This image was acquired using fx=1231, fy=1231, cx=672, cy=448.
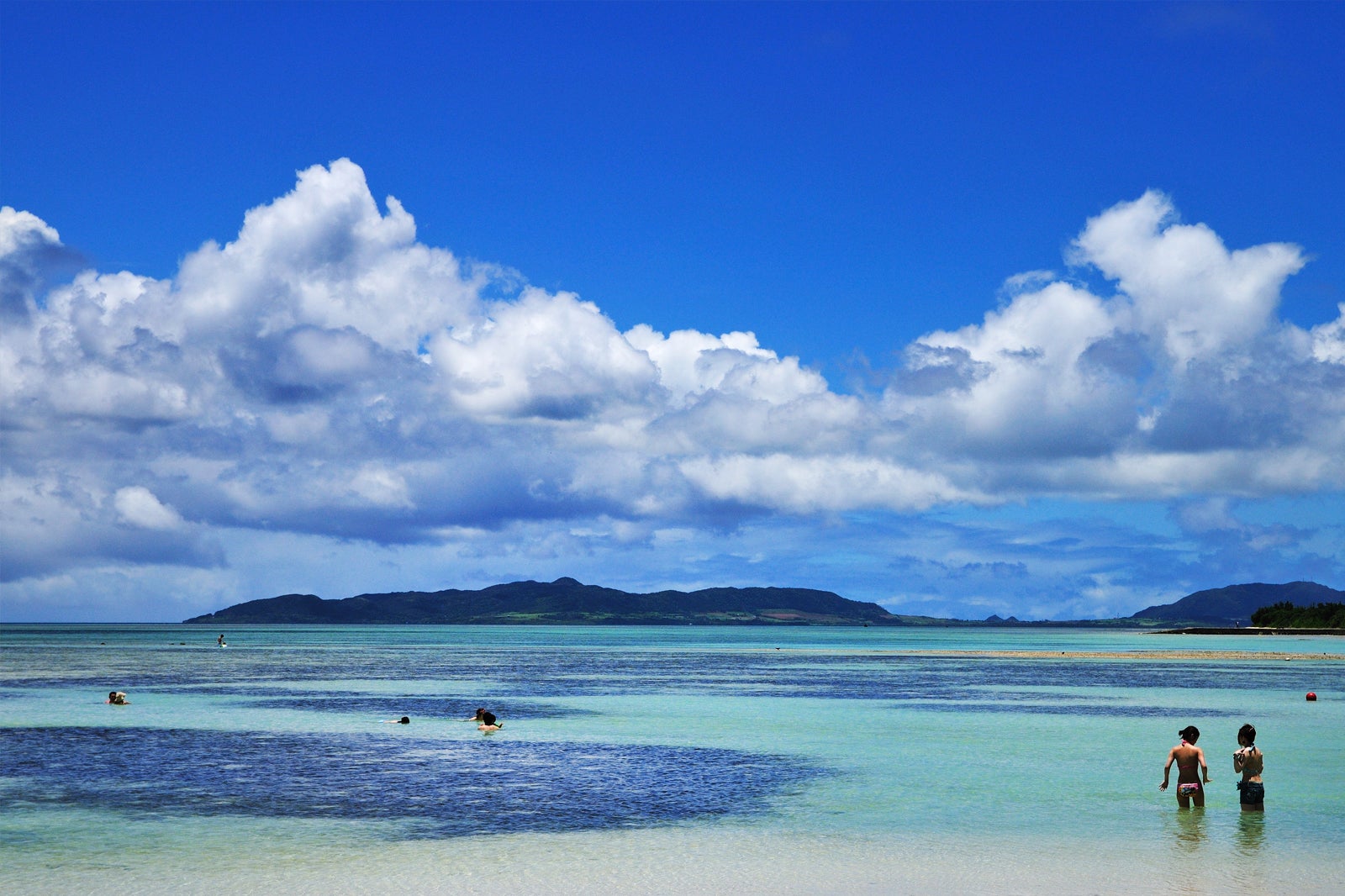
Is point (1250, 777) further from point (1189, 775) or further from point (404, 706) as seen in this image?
point (404, 706)

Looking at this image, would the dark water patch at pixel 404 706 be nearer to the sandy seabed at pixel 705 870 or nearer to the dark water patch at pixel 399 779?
the dark water patch at pixel 399 779

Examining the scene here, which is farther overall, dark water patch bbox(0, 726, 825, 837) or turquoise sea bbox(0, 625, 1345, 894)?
dark water patch bbox(0, 726, 825, 837)

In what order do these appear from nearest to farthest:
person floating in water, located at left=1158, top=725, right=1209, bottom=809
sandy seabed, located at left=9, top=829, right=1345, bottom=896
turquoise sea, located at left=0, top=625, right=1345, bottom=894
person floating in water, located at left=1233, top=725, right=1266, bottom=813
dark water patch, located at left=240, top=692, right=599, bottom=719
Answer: sandy seabed, located at left=9, top=829, right=1345, bottom=896 < turquoise sea, located at left=0, top=625, right=1345, bottom=894 < person floating in water, located at left=1233, top=725, right=1266, bottom=813 < person floating in water, located at left=1158, top=725, right=1209, bottom=809 < dark water patch, located at left=240, top=692, right=599, bottom=719

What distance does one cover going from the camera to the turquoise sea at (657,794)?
1021 inches

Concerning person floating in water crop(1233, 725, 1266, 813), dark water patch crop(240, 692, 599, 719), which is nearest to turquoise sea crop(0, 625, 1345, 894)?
dark water patch crop(240, 692, 599, 719)

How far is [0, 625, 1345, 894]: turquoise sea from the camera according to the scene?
25.9 meters

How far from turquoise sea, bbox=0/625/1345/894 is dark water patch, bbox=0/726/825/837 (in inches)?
6.5

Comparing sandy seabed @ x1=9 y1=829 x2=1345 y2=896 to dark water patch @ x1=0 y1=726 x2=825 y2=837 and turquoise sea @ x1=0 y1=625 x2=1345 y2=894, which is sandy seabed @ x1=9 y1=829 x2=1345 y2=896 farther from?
dark water patch @ x1=0 y1=726 x2=825 y2=837

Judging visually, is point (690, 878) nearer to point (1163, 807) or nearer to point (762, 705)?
point (1163, 807)

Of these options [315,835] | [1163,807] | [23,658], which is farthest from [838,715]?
[23,658]

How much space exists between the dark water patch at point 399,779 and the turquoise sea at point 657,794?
0.16m

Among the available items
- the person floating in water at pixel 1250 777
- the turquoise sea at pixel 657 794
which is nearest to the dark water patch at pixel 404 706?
the turquoise sea at pixel 657 794

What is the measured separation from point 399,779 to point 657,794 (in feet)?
28.3

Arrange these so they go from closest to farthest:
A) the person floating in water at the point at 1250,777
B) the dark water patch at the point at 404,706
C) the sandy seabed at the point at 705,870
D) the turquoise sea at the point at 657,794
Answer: the sandy seabed at the point at 705,870 < the turquoise sea at the point at 657,794 < the person floating in water at the point at 1250,777 < the dark water patch at the point at 404,706
